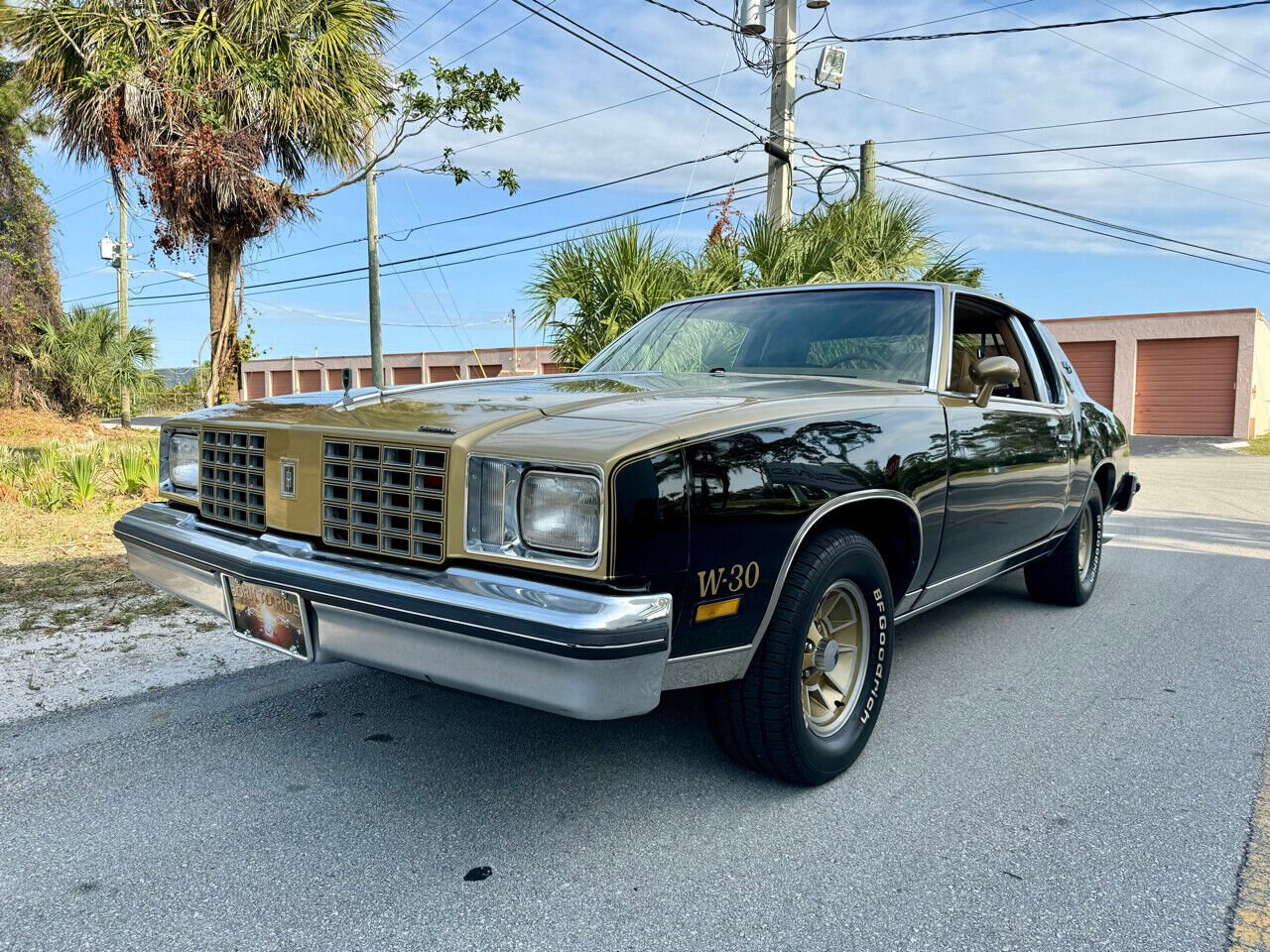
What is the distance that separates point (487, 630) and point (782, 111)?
41.4 feet

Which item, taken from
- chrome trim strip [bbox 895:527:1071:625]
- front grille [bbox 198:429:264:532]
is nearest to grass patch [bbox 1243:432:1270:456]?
chrome trim strip [bbox 895:527:1071:625]

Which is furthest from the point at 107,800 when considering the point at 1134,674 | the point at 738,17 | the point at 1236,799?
the point at 738,17

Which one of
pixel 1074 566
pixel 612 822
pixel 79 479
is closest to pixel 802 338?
pixel 612 822

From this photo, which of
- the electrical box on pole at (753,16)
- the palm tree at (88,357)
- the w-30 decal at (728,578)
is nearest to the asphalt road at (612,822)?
the w-30 decal at (728,578)

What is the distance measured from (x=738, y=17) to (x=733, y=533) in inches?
499

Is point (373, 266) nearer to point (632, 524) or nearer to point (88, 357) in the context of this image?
point (88, 357)

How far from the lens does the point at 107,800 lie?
2764mm

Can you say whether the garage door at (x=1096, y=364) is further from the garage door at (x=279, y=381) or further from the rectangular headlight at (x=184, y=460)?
the garage door at (x=279, y=381)

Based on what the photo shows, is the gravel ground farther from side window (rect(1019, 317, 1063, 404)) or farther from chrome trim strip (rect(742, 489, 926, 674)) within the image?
side window (rect(1019, 317, 1063, 404))

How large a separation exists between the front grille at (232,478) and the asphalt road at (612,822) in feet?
2.64

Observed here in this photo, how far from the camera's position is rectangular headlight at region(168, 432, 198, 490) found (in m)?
3.30

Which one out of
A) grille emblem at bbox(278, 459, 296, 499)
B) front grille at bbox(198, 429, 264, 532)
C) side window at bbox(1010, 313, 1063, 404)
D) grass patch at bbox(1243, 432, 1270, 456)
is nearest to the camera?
grille emblem at bbox(278, 459, 296, 499)

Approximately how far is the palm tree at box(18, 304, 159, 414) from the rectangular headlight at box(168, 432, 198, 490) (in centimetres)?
1267

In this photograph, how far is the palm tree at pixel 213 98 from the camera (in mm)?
10094
